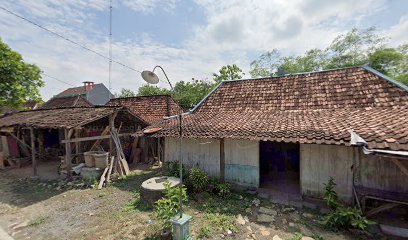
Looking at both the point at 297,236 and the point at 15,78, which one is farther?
the point at 15,78

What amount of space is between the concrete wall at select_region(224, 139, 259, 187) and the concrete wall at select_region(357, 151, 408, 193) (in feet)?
11.0

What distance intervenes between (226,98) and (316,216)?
7512 mm

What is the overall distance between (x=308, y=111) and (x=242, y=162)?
3.88 metres

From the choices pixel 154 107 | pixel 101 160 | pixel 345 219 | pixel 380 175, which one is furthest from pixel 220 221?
pixel 154 107

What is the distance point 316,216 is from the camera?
607cm

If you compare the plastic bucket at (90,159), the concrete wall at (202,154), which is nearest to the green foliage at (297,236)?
the concrete wall at (202,154)

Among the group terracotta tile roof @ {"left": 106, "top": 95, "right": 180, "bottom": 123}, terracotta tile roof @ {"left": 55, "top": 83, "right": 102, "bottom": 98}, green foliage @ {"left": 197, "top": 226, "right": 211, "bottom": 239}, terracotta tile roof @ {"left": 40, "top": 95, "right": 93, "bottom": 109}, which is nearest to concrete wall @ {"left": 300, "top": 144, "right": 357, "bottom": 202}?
green foliage @ {"left": 197, "top": 226, "right": 211, "bottom": 239}

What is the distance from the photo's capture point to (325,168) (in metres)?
6.73

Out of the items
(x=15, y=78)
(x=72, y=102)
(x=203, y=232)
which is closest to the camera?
(x=203, y=232)

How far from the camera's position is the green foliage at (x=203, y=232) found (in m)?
5.13

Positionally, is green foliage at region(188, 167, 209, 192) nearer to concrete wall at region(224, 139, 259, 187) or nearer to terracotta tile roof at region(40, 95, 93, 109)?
concrete wall at region(224, 139, 259, 187)

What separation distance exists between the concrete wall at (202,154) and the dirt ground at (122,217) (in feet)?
4.75

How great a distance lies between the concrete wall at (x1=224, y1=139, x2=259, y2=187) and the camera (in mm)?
7910

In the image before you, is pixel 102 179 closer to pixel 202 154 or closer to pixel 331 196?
pixel 202 154
